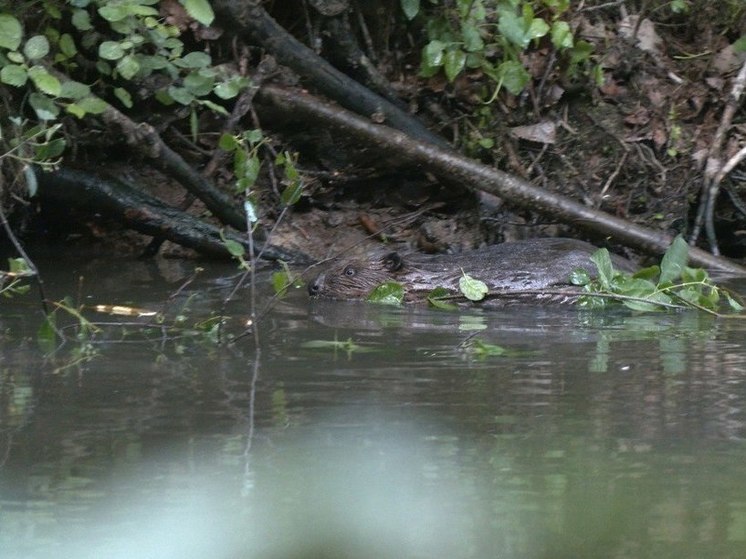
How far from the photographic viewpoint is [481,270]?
528 cm

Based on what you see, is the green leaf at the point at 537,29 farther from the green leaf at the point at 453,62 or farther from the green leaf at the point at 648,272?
the green leaf at the point at 648,272

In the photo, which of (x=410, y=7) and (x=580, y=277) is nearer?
(x=580, y=277)

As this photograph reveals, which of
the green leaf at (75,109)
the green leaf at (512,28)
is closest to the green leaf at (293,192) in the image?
the green leaf at (75,109)

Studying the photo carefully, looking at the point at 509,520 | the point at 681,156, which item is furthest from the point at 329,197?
the point at 509,520

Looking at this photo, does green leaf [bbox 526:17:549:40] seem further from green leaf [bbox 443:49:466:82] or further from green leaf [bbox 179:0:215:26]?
green leaf [bbox 179:0:215:26]

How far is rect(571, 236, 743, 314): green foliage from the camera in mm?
4449

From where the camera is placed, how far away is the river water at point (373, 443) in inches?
79.0

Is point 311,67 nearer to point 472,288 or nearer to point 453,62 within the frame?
point 453,62

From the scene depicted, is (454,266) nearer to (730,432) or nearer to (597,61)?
(597,61)

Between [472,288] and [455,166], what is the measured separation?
139 centimetres

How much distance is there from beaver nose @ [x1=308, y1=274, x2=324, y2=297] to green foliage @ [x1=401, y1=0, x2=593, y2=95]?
156 cm

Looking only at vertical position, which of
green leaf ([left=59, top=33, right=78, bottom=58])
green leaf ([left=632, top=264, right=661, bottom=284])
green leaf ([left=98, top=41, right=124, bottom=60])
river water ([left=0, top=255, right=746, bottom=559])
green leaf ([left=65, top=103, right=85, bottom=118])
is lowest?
river water ([left=0, top=255, right=746, bottom=559])

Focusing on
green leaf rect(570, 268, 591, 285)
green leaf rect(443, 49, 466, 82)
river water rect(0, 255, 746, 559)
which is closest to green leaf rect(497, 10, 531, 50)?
green leaf rect(443, 49, 466, 82)

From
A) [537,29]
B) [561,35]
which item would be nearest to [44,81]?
[537,29]
